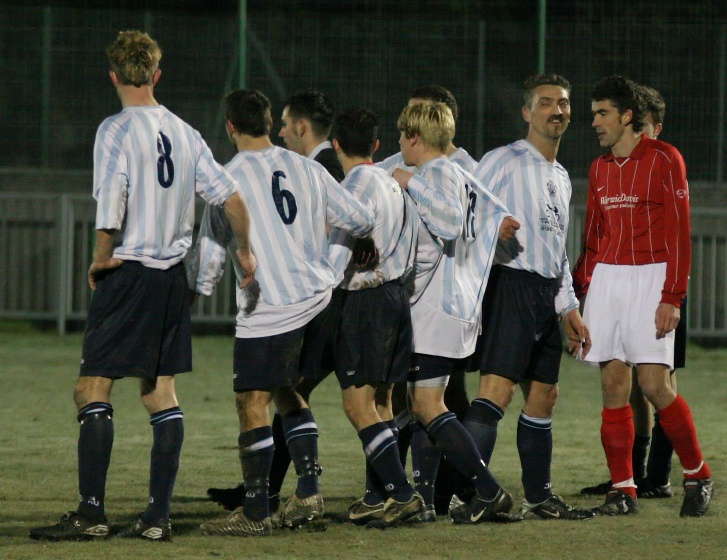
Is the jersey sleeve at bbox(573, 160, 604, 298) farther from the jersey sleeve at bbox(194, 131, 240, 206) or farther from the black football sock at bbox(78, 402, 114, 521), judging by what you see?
the black football sock at bbox(78, 402, 114, 521)

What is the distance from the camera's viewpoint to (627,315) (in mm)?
5992

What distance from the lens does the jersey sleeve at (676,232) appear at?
5855 millimetres

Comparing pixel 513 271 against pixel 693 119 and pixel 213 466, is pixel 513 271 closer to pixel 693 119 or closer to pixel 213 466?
pixel 213 466

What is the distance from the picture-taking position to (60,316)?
13.8 metres

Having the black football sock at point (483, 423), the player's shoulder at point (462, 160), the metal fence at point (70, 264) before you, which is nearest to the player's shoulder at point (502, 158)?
the player's shoulder at point (462, 160)

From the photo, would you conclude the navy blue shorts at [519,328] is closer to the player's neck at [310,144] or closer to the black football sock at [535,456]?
the black football sock at [535,456]

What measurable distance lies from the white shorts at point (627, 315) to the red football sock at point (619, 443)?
0.83 ft

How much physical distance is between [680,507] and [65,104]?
32.6ft

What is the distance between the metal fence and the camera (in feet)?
44.3

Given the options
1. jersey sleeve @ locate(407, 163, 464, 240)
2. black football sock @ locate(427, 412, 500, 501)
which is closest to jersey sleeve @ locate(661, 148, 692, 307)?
jersey sleeve @ locate(407, 163, 464, 240)

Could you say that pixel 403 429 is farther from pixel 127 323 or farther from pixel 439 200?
pixel 127 323

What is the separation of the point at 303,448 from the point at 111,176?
1.39m

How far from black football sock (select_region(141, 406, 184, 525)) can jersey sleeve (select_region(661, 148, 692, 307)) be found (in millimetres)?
2156

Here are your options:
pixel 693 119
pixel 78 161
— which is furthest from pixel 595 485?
pixel 78 161
